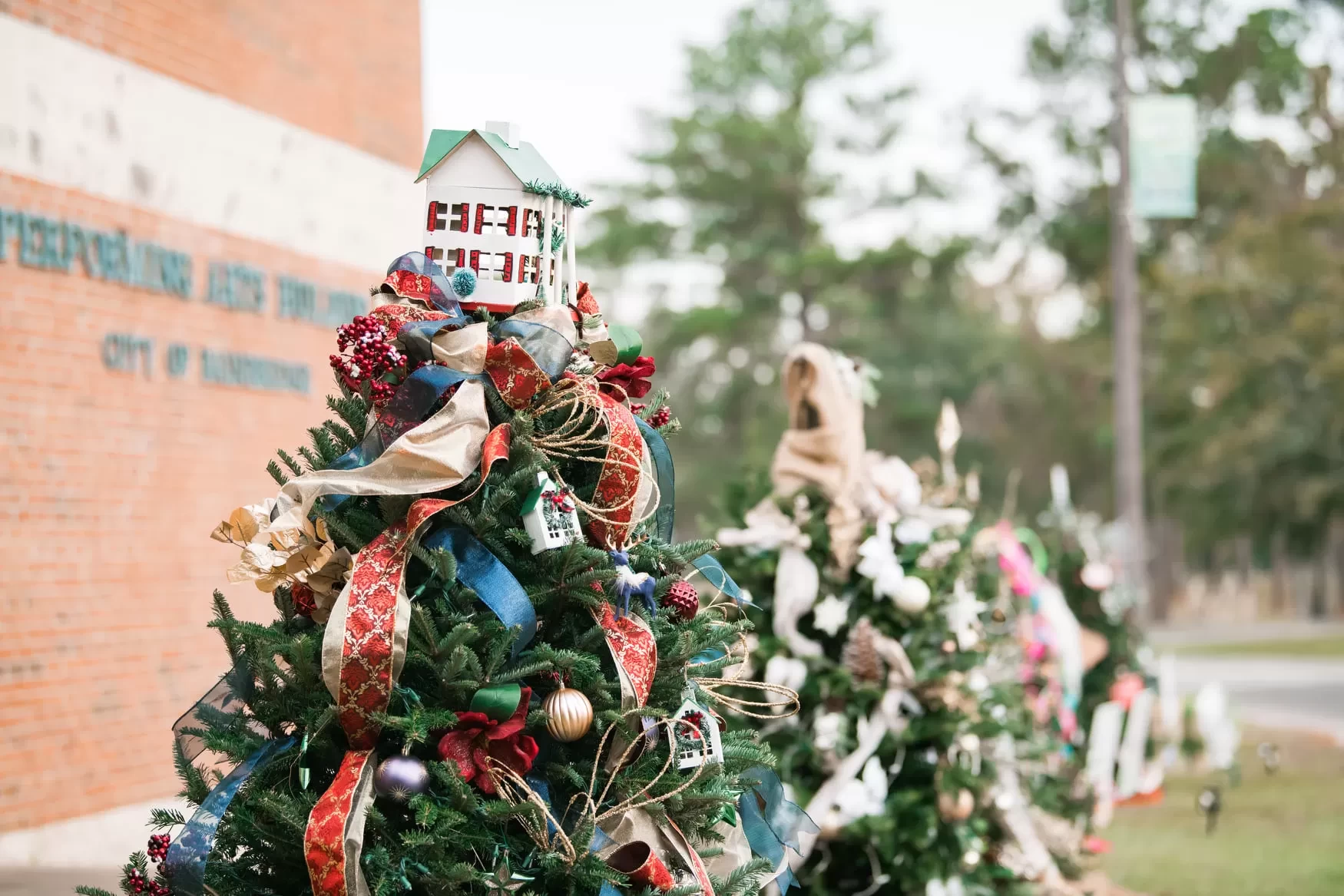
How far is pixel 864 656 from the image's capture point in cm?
534

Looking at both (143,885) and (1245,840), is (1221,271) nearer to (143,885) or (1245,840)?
(1245,840)

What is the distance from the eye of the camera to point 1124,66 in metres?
18.0

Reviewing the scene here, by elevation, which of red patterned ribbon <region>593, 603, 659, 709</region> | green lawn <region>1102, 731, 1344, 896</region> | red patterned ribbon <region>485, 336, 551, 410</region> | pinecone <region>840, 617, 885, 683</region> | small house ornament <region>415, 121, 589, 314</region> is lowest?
green lawn <region>1102, 731, 1344, 896</region>

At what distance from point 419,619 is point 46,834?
17.0 feet

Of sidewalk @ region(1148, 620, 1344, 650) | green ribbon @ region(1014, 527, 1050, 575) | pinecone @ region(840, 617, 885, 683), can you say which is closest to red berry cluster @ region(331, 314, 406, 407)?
pinecone @ region(840, 617, 885, 683)

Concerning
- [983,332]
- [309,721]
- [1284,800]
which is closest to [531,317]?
[309,721]

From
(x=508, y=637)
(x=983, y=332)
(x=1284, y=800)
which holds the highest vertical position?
(x=983, y=332)

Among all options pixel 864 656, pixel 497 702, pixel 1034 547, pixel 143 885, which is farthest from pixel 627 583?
pixel 1034 547

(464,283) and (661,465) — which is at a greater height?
(464,283)

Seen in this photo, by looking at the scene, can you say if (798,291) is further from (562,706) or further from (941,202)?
(562,706)

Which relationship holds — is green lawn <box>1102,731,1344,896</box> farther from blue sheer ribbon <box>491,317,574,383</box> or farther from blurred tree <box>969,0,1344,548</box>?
blurred tree <box>969,0,1344,548</box>

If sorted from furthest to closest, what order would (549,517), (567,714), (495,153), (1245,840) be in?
(1245,840) < (495,153) < (549,517) < (567,714)

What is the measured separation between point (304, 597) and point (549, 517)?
0.58 meters

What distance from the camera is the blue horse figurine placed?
3111 millimetres
